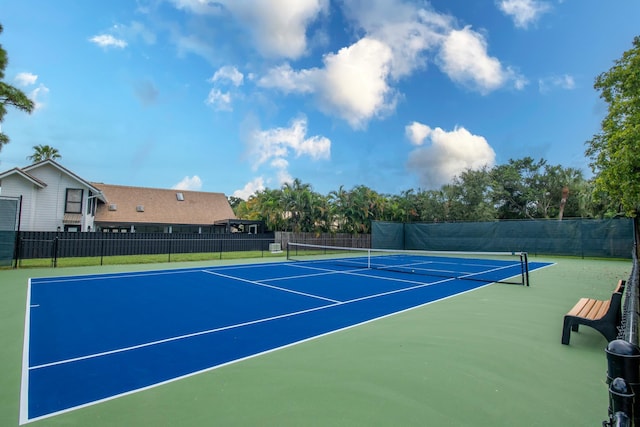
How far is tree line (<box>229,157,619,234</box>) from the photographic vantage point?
26375 mm

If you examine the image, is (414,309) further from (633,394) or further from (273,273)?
(273,273)

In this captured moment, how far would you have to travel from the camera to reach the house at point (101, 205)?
20.9 meters

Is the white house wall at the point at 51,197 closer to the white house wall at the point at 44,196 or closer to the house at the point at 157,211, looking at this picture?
the white house wall at the point at 44,196

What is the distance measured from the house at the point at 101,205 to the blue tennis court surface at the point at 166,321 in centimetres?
841

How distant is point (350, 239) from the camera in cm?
2688

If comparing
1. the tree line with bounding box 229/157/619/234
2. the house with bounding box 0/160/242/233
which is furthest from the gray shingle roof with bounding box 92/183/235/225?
the tree line with bounding box 229/157/619/234

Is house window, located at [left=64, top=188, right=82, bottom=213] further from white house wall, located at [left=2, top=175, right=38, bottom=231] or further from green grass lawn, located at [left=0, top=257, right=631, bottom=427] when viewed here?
green grass lawn, located at [left=0, top=257, right=631, bottom=427]

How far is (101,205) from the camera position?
94.8ft

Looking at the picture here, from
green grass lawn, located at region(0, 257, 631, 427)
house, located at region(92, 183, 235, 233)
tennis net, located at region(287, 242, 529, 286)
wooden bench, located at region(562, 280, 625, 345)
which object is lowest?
tennis net, located at region(287, 242, 529, 286)

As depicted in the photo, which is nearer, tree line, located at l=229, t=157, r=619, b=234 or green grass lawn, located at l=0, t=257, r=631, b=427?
green grass lawn, located at l=0, t=257, r=631, b=427

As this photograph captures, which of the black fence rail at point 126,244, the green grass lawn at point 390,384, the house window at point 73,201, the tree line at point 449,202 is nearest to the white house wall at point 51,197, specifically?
the house window at point 73,201

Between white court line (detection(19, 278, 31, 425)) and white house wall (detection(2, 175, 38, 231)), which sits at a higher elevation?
white house wall (detection(2, 175, 38, 231))

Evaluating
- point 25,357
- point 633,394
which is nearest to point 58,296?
point 25,357

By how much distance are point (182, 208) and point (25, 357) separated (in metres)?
29.8
